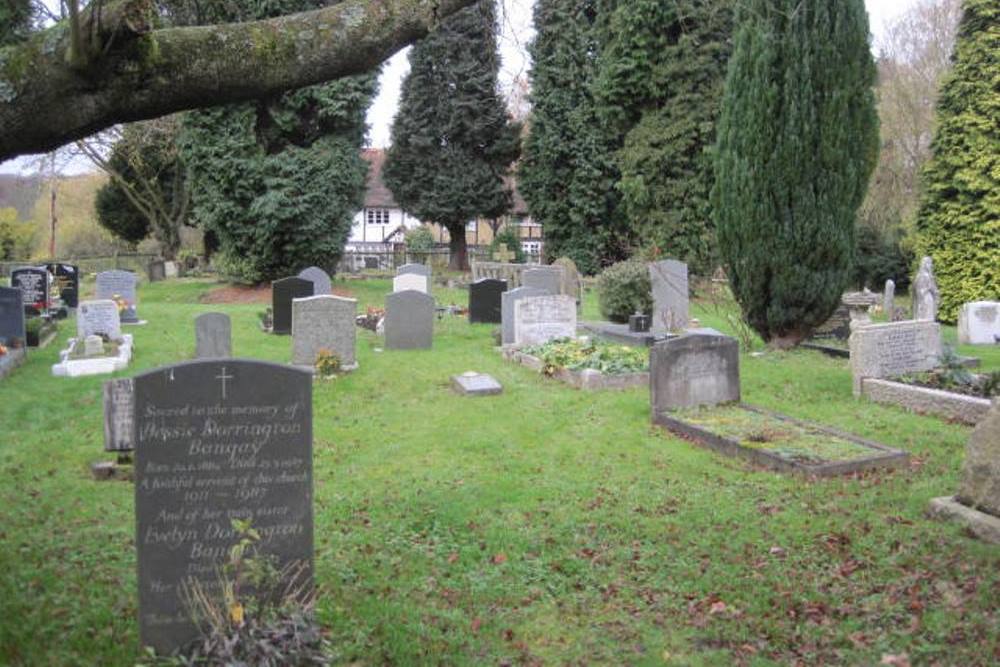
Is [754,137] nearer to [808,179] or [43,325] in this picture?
[808,179]

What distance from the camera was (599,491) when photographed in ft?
24.3

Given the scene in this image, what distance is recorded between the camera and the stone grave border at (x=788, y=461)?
7.72 m

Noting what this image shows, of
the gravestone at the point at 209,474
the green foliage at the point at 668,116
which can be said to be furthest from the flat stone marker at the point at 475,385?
the green foliage at the point at 668,116

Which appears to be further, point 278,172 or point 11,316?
point 278,172

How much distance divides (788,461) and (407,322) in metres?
9.38

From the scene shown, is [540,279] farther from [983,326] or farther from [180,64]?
[180,64]

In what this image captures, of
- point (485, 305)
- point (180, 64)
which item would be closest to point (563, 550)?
point (180, 64)

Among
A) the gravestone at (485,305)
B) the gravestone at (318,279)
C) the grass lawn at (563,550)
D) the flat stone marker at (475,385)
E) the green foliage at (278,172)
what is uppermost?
the green foliage at (278,172)

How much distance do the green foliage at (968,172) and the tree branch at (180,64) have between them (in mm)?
22130

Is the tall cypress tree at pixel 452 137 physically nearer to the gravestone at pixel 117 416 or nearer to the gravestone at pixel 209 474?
the gravestone at pixel 117 416

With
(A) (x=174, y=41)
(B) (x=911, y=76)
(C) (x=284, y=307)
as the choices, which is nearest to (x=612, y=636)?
(A) (x=174, y=41)

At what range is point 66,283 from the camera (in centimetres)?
2312

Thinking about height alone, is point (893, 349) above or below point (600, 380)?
above

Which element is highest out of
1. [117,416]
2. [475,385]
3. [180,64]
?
[180,64]
